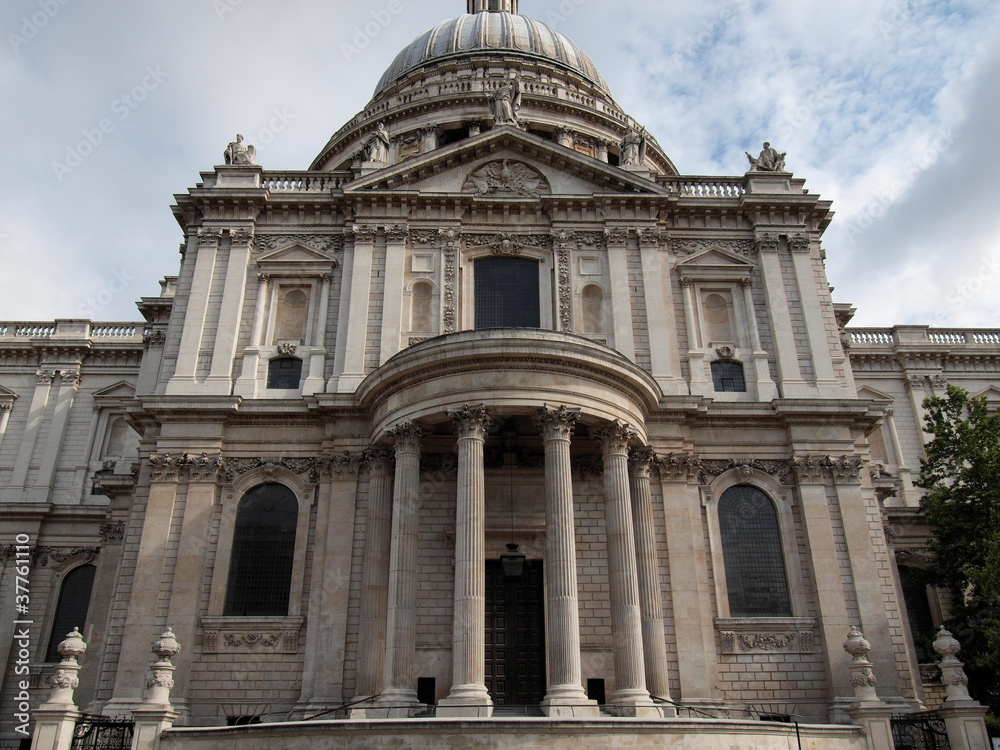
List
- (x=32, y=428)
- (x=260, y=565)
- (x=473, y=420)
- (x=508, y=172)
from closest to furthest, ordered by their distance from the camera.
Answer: (x=473, y=420) < (x=260, y=565) < (x=508, y=172) < (x=32, y=428)

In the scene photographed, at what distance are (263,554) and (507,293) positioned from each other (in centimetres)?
1177

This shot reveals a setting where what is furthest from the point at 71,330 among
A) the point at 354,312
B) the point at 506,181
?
the point at 506,181

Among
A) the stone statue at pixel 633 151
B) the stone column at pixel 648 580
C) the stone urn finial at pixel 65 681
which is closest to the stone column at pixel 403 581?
the stone column at pixel 648 580

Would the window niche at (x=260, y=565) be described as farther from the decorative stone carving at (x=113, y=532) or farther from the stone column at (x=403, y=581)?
the decorative stone carving at (x=113, y=532)

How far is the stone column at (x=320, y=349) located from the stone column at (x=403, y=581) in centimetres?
468

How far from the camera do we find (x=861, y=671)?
20.7m

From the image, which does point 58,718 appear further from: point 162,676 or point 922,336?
point 922,336

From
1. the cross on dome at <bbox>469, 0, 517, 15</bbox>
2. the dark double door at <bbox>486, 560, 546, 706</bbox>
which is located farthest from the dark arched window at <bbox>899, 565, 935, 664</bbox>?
the cross on dome at <bbox>469, 0, 517, 15</bbox>

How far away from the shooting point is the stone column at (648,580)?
2195 centimetres

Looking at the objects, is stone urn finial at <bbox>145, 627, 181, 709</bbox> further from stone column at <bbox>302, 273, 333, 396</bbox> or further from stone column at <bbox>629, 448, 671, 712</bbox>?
stone column at <bbox>629, 448, 671, 712</bbox>

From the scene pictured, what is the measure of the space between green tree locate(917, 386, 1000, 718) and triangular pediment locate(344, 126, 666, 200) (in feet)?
44.3

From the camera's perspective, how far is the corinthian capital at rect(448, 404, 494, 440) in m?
21.8

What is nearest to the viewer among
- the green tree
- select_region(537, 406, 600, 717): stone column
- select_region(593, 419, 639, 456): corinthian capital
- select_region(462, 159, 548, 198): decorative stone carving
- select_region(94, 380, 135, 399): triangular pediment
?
select_region(537, 406, 600, 717): stone column

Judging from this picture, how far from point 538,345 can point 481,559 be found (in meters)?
5.89
